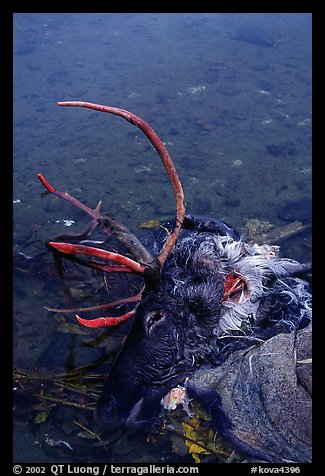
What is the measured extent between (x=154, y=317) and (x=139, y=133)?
394cm

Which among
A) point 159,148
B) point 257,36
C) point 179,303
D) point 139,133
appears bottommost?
point 139,133

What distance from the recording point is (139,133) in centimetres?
605

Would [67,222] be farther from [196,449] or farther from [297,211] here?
[196,449]

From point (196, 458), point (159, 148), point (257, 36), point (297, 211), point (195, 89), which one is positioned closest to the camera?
point (159, 148)

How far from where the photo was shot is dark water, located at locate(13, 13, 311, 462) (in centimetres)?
366

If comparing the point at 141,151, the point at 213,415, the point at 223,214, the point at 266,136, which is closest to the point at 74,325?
the point at 213,415

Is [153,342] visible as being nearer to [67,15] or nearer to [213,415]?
[213,415]

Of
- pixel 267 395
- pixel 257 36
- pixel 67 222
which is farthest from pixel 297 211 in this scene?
pixel 257 36

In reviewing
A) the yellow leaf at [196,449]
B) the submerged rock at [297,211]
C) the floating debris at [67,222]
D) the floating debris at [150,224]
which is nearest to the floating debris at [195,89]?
the submerged rock at [297,211]

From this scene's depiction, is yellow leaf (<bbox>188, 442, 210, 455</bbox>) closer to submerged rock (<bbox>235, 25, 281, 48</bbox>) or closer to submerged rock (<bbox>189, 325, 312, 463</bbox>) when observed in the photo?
submerged rock (<bbox>189, 325, 312, 463</bbox>)

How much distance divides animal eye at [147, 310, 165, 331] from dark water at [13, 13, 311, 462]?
0.83 m

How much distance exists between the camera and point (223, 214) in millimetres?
4906

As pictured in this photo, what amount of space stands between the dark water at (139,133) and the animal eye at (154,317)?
32.6 inches

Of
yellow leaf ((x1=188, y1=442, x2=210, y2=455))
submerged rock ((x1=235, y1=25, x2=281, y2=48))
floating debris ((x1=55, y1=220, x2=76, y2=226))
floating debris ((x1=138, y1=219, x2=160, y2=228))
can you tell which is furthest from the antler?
submerged rock ((x1=235, y1=25, x2=281, y2=48))
